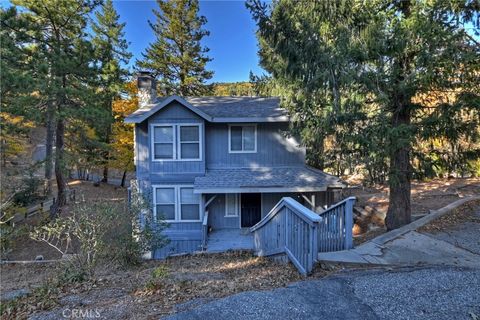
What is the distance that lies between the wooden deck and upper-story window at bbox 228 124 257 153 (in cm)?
344

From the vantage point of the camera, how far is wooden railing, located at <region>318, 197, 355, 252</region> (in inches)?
234

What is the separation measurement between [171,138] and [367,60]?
7.75 m

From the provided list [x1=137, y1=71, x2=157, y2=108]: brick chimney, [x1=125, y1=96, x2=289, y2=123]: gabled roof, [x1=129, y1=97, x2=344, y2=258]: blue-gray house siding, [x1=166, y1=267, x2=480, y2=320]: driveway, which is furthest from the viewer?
[x1=137, y1=71, x2=157, y2=108]: brick chimney

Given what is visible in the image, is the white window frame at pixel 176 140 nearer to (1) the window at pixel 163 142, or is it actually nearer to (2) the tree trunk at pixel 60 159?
(1) the window at pixel 163 142

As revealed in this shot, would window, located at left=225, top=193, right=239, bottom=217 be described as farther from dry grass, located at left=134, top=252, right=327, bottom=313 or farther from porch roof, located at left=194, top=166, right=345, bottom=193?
dry grass, located at left=134, top=252, right=327, bottom=313

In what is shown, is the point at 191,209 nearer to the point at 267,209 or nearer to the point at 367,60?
the point at 267,209

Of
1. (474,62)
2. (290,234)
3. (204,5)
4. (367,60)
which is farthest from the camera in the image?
(204,5)

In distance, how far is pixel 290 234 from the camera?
5730mm

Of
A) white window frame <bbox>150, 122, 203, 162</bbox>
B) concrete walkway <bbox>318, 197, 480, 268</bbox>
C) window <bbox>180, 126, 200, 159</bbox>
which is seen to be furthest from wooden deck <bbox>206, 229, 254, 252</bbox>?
concrete walkway <bbox>318, 197, 480, 268</bbox>

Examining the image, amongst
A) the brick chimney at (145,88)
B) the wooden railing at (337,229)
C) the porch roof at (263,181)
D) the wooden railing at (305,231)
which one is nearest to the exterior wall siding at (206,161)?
the porch roof at (263,181)

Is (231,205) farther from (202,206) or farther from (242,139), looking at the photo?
(242,139)

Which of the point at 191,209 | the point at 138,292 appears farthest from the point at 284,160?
the point at 138,292

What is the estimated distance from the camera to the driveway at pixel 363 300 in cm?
347

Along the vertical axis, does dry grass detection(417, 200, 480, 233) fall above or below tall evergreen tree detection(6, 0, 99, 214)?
below
